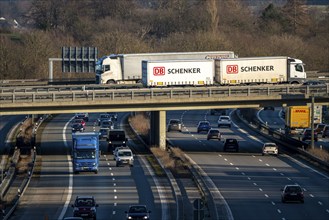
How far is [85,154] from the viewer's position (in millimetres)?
68750

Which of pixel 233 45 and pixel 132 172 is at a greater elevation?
pixel 233 45

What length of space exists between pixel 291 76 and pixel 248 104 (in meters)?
12.1

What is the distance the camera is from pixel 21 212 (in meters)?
55.3

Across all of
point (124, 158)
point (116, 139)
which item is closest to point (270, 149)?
point (116, 139)

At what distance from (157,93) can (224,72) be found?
40.5 ft

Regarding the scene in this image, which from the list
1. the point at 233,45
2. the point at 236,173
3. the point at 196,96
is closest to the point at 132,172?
the point at 236,173

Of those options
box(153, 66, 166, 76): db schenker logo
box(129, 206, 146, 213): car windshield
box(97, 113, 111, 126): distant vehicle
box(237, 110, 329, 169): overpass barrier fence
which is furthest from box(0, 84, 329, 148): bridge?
box(129, 206, 146, 213): car windshield

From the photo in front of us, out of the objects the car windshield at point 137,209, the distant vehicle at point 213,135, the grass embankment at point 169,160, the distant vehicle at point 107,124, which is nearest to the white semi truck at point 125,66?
the distant vehicle at point 107,124

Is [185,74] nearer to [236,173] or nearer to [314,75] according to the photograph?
[236,173]

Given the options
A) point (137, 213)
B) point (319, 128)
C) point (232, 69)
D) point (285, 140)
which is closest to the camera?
point (137, 213)

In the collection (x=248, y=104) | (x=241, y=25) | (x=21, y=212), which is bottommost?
(x=21, y=212)

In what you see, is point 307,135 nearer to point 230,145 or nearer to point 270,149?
point 230,145

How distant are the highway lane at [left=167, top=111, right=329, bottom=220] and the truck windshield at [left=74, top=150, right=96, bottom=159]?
23.1ft

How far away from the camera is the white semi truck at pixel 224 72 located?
89.5 meters
